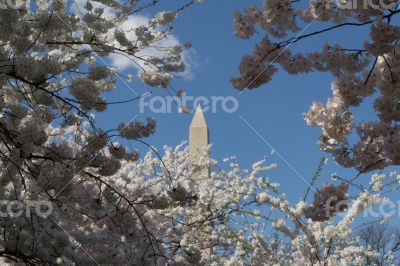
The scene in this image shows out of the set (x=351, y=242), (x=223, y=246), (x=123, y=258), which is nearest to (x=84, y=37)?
(x=123, y=258)

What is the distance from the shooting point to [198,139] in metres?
13.2

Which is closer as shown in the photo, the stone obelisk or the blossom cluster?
the blossom cluster

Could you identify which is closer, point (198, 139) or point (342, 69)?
point (342, 69)

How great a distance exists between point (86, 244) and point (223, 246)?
4.23 meters

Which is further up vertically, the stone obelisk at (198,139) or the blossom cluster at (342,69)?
the stone obelisk at (198,139)

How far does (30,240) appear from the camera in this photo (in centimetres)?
476

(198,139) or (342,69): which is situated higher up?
(198,139)

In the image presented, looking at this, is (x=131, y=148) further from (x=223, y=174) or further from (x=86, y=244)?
(x=223, y=174)

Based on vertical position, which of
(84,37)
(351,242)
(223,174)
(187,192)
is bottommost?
(187,192)

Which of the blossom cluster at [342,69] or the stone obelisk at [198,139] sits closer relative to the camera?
the blossom cluster at [342,69]

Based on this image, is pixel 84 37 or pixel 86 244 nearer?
pixel 84 37

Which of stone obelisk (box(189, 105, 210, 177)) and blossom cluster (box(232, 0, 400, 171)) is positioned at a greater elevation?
stone obelisk (box(189, 105, 210, 177))

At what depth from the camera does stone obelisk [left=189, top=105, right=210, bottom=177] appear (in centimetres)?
1241

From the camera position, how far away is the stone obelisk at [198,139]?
40.7 feet
